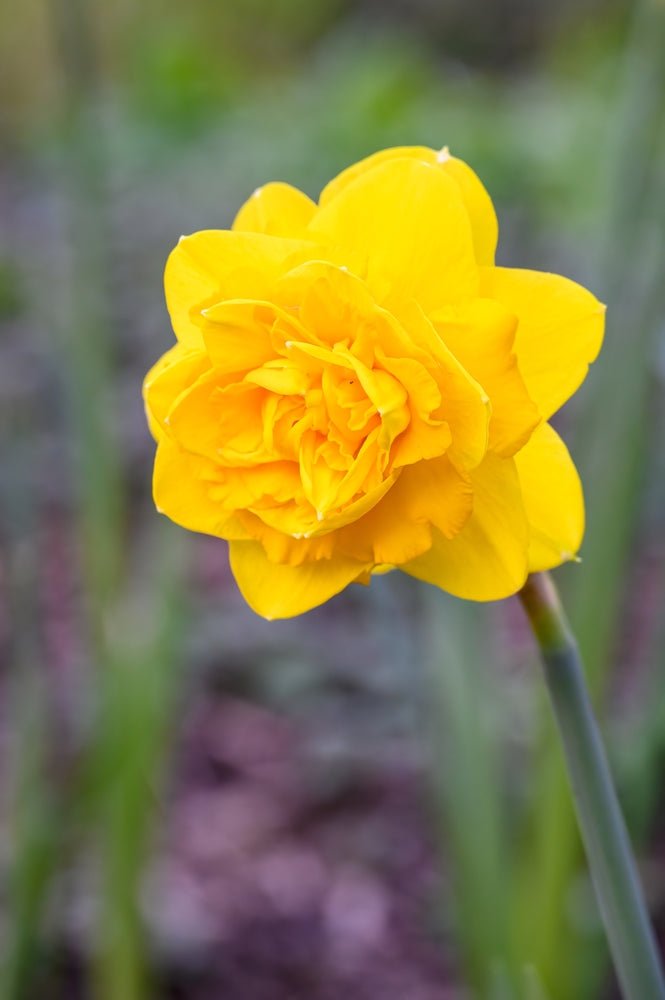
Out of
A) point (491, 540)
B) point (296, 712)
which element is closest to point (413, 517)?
point (491, 540)

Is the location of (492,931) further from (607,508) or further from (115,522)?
Result: (115,522)

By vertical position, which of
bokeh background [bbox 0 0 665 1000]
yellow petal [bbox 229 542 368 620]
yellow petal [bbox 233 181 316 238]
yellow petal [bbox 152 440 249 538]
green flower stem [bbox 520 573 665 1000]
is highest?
yellow petal [bbox 233 181 316 238]

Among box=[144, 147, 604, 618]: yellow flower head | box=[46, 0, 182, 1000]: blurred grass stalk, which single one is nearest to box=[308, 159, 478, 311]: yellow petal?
box=[144, 147, 604, 618]: yellow flower head

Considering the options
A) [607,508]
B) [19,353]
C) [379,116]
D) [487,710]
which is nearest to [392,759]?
[487,710]

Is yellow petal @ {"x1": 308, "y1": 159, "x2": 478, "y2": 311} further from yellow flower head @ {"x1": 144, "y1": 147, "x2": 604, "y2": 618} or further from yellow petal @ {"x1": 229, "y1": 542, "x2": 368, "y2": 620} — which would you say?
yellow petal @ {"x1": 229, "y1": 542, "x2": 368, "y2": 620}

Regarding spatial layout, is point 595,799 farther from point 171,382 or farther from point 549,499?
point 171,382

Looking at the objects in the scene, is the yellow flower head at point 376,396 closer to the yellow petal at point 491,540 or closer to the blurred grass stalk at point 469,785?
the yellow petal at point 491,540

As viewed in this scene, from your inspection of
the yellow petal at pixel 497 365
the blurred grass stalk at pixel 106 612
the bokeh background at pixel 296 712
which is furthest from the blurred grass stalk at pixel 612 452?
the yellow petal at pixel 497 365
